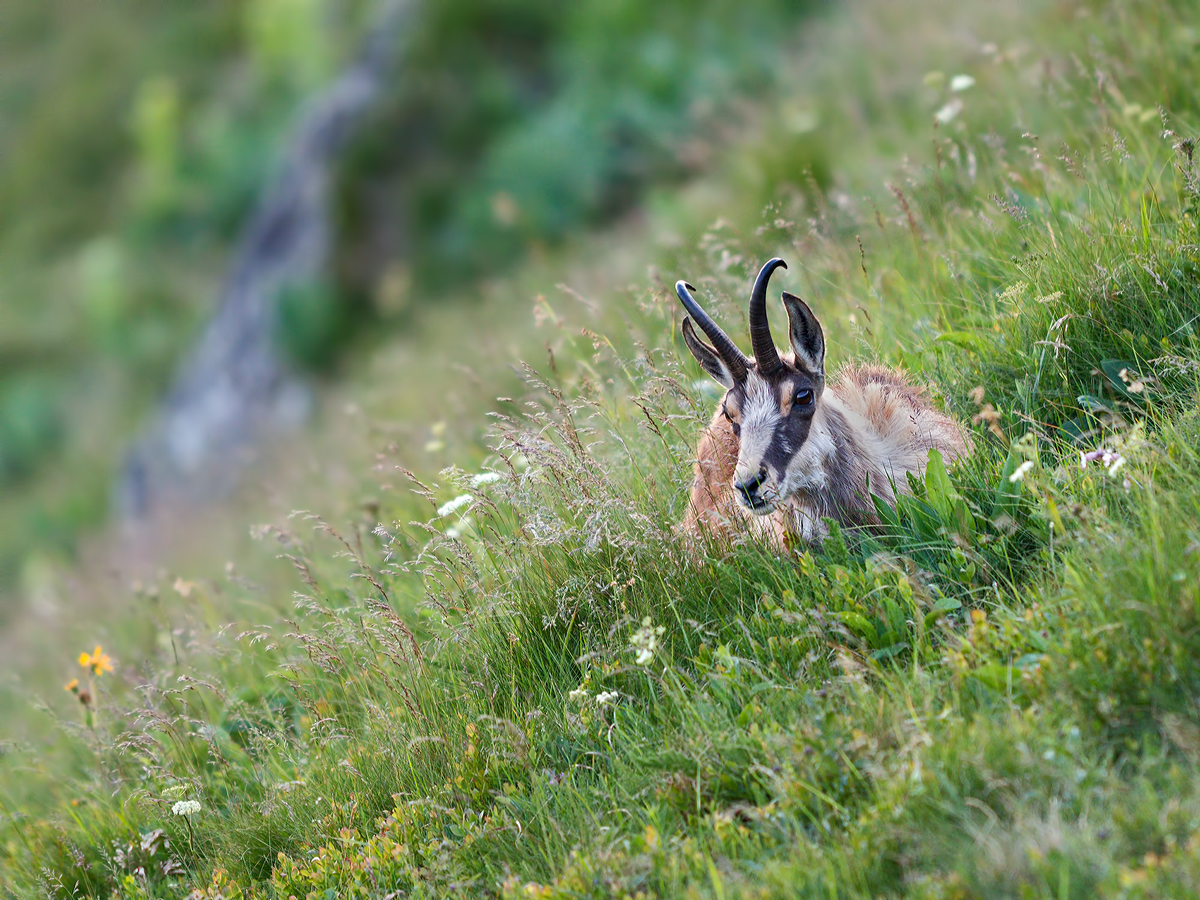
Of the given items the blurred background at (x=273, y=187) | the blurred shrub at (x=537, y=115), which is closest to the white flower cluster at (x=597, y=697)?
the blurred background at (x=273, y=187)

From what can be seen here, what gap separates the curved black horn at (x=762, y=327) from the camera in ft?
14.4

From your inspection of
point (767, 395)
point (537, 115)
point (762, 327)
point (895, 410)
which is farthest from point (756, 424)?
point (537, 115)

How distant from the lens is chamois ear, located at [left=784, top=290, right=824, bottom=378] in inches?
192

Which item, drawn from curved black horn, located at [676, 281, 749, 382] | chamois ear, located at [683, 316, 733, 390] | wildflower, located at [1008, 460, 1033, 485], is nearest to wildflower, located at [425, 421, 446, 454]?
chamois ear, located at [683, 316, 733, 390]

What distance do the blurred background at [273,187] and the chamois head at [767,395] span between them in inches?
184

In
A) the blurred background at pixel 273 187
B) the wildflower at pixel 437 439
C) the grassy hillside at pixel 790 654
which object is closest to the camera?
the grassy hillside at pixel 790 654

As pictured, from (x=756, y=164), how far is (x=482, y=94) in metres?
8.07

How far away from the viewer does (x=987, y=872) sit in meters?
2.77

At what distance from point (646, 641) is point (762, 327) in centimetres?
166

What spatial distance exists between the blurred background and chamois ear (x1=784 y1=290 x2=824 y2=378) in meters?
4.66

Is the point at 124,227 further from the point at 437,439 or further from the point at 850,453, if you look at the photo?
the point at 850,453

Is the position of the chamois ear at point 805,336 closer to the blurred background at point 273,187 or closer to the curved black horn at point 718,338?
the curved black horn at point 718,338

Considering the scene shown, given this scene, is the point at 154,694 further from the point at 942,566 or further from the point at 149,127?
the point at 149,127

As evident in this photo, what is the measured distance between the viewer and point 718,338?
4.91 metres
